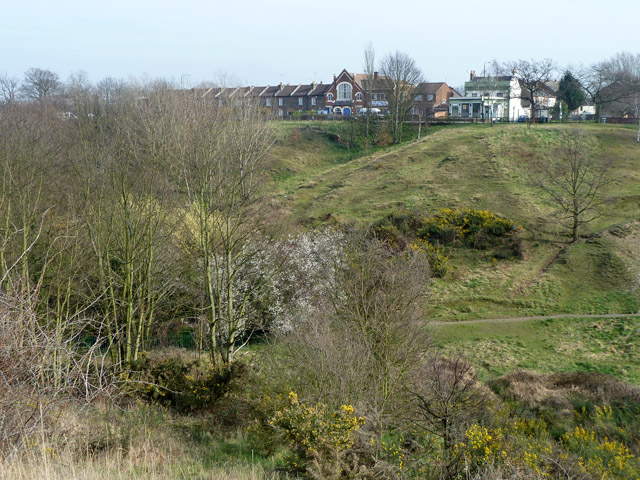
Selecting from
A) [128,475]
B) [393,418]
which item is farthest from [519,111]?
[128,475]

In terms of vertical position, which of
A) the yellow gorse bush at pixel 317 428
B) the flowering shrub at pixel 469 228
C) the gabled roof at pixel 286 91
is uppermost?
the gabled roof at pixel 286 91

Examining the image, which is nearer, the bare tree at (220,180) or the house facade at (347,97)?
the bare tree at (220,180)

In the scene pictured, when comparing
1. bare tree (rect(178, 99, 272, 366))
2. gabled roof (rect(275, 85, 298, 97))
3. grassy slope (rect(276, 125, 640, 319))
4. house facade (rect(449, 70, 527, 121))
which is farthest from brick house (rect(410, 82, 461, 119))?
bare tree (rect(178, 99, 272, 366))

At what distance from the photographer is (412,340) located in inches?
591

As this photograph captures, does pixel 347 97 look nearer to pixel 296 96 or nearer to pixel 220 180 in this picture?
pixel 296 96

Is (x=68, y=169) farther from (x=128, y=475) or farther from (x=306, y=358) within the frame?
→ (x=128, y=475)

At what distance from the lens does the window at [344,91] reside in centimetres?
7886

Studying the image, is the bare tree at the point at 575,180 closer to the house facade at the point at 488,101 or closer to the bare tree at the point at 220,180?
the house facade at the point at 488,101

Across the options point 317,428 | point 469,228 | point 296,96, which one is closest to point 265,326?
point 469,228

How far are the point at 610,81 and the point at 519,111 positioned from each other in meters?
13.2

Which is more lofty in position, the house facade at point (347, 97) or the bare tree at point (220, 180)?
the house facade at point (347, 97)

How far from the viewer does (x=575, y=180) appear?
107 feet

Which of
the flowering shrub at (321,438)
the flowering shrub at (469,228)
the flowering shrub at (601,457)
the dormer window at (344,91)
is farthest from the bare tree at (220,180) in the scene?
the dormer window at (344,91)

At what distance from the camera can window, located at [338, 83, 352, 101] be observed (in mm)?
78856
